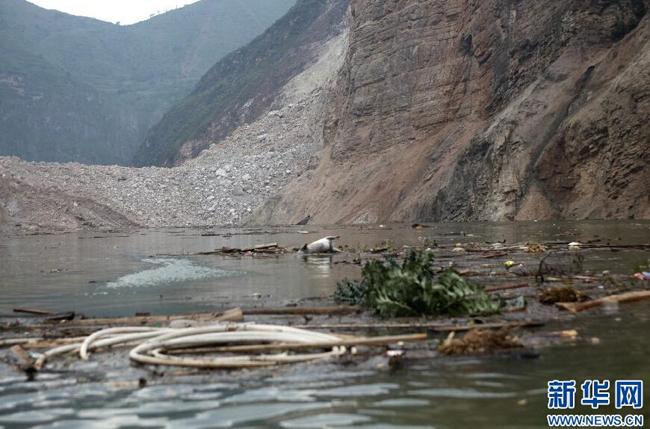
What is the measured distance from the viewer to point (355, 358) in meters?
6.57

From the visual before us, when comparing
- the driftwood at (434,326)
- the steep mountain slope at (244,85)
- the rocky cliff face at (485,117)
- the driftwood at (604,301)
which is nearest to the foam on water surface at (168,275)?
the driftwood at (434,326)

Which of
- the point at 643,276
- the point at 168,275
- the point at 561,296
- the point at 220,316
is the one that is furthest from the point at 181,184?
the point at 561,296

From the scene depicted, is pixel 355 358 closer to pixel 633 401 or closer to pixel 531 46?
pixel 633 401

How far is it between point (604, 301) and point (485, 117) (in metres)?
43.9

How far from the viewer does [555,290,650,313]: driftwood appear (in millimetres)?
8656

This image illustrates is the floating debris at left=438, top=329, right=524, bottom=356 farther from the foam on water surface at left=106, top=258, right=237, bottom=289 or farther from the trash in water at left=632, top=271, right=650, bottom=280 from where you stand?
the foam on water surface at left=106, top=258, right=237, bottom=289

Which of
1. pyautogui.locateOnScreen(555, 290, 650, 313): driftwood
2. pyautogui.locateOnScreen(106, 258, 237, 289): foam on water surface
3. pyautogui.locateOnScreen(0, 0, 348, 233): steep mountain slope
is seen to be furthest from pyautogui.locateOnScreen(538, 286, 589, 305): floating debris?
pyautogui.locateOnScreen(0, 0, 348, 233): steep mountain slope

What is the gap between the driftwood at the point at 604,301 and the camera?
866 cm

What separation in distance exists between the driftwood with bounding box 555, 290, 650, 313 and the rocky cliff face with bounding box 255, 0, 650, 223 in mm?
25518

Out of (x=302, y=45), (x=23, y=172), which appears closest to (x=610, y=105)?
(x=23, y=172)

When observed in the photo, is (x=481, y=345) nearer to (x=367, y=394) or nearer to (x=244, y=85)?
(x=367, y=394)

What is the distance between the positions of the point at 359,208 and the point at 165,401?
48.4 meters

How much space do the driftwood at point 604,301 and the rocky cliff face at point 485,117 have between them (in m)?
25.5

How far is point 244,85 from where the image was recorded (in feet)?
389
